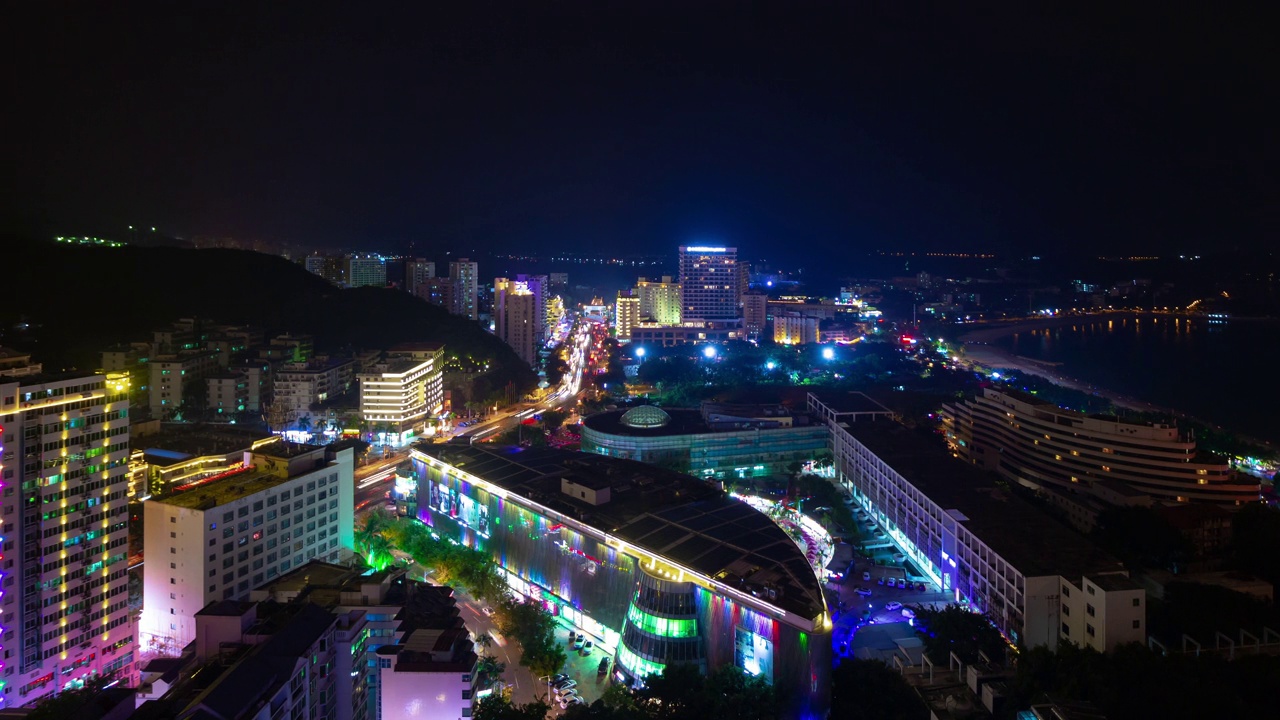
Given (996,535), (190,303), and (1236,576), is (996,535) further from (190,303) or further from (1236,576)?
(190,303)

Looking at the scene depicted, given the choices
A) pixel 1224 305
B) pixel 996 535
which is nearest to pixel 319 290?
pixel 996 535

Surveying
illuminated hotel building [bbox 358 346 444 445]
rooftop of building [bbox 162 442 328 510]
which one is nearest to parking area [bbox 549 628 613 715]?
rooftop of building [bbox 162 442 328 510]

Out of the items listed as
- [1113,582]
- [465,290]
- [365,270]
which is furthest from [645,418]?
[365,270]

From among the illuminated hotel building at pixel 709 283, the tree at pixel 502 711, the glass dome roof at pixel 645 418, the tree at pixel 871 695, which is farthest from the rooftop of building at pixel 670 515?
the illuminated hotel building at pixel 709 283

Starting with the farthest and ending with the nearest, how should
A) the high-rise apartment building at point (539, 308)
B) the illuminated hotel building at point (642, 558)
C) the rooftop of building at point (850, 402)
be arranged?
1. the high-rise apartment building at point (539, 308)
2. the rooftop of building at point (850, 402)
3. the illuminated hotel building at point (642, 558)

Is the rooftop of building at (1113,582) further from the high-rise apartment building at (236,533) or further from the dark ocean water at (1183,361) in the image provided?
the dark ocean water at (1183,361)

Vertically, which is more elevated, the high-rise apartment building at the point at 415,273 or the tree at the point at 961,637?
the high-rise apartment building at the point at 415,273

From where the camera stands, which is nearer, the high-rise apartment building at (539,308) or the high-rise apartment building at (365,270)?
the high-rise apartment building at (539,308)

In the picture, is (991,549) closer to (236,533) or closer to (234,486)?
(236,533)
